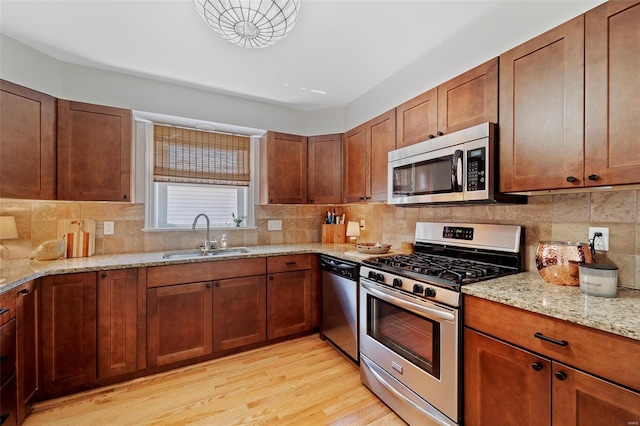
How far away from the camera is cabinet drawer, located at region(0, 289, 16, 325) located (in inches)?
56.7

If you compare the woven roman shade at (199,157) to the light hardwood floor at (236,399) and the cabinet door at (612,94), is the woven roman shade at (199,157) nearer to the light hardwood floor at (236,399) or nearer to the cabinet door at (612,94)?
the light hardwood floor at (236,399)

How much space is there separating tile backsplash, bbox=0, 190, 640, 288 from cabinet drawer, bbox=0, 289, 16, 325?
893 mm

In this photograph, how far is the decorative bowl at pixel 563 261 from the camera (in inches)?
54.9

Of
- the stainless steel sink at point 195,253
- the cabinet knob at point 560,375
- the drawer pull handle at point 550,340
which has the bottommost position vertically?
the cabinet knob at point 560,375

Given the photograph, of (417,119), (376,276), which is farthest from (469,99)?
(376,276)

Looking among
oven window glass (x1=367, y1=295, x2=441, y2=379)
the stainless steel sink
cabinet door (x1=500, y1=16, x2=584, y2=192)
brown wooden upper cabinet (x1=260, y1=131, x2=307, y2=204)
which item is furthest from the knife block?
cabinet door (x1=500, y1=16, x2=584, y2=192)

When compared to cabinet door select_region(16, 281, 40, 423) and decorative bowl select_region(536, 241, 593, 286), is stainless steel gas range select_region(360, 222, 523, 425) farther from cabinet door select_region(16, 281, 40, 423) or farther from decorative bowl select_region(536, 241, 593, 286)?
cabinet door select_region(16, 281, 40, 423)

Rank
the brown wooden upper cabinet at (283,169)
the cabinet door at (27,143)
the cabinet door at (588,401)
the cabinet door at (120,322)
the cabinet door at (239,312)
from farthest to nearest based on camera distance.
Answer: the brown wooden upper cabinet at (283,169) < the cabinet door at (239,312) < the cabinet door at (120,322) < the cabinet door at (27,143) < the cabinet door at (588,401)

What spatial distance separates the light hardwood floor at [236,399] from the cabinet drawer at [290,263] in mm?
793

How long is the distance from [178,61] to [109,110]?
746 mm

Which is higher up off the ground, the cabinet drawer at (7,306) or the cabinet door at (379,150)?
the cabinet door at (379,150)

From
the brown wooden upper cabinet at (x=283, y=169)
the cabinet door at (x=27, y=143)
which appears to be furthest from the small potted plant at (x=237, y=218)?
the cabinet door at (x=27, y=143)

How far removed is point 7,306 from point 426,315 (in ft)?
7.64

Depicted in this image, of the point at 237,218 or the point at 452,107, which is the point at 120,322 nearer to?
the point at 237,218
